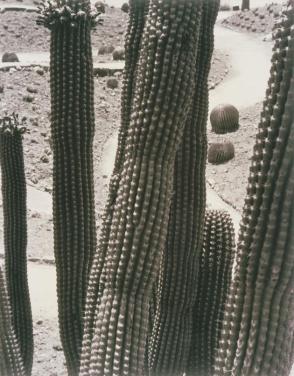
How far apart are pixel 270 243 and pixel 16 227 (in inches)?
245

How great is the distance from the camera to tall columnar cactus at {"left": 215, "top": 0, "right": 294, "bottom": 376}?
4988 mm

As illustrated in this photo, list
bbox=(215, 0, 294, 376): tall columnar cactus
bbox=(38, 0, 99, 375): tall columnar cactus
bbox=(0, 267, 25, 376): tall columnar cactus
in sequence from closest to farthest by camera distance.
Result: 1. bbox=(215, 0, 294, 376): tall columnar cactus
2. bbox=(0, 267, 25, 376): tall columnar cactus
3. bbox=(38, 0, 99, 375): tall columnar cactus

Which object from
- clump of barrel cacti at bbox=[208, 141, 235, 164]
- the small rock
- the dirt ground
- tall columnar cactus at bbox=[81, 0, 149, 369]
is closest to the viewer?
tall columnar cactus at bbox=[81, 0, 149, 369]

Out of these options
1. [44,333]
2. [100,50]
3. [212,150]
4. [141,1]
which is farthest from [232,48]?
[141,1]

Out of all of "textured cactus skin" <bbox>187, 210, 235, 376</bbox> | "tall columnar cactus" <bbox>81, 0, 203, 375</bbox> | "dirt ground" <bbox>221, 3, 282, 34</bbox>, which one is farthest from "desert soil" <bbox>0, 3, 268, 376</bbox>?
"dirt ground" <bbox>221, 3, 282, 34</bbox>

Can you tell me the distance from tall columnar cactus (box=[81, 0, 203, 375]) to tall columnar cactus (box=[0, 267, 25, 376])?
5.35 ft

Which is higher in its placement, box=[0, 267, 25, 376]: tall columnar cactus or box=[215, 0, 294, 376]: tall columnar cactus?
box=[215, 0, 294, 376]: tall columnar cactus

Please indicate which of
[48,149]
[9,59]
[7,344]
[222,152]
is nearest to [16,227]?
[7,344]

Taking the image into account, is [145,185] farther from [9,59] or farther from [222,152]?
[9,59]

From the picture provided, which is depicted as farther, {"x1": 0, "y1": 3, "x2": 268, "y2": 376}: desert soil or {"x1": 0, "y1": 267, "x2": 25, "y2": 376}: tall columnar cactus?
{"x1": 0, "y1": 3, "x2": 268, "y2": 376}: desert soil

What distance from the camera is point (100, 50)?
41.0m

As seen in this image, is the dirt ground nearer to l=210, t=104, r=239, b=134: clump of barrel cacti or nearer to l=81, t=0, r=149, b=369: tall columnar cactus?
l=210, t=104, r=239, b=134: clump of barrel cacti

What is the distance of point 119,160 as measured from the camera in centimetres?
804

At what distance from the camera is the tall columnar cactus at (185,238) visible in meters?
7.43
